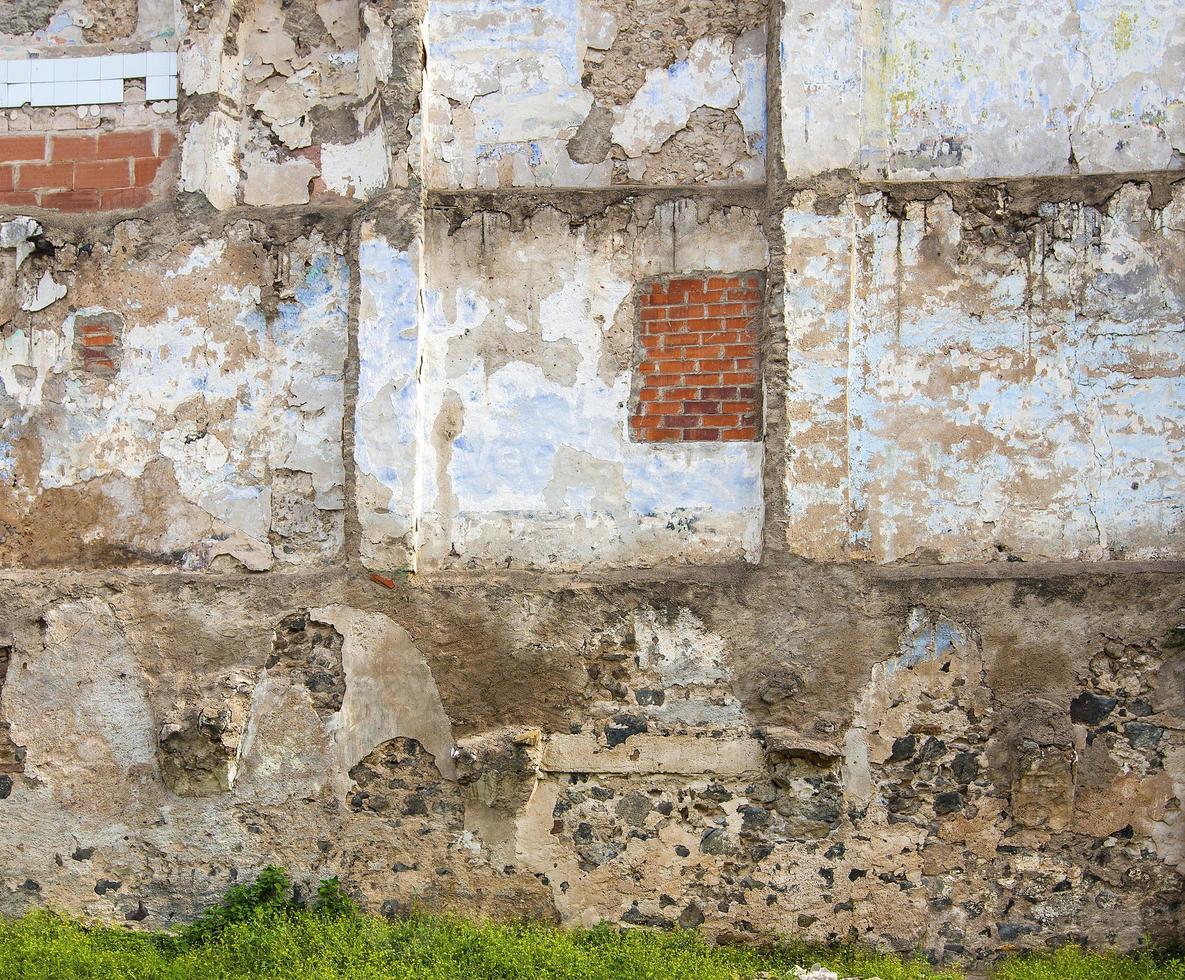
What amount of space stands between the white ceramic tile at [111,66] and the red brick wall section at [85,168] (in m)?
0.24

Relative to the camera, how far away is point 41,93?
211 inches

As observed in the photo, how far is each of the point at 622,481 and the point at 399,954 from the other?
188 cm

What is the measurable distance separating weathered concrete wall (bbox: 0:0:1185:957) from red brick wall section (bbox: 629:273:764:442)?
0.9 inches

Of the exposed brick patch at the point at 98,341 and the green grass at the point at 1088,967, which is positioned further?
the exposed brick patch at the point at 98,341

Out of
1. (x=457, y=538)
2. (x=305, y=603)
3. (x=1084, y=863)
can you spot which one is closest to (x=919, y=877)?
(x=1084, y=863)

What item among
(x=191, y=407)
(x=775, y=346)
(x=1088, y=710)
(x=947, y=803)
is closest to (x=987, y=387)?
(x=775, y=346)

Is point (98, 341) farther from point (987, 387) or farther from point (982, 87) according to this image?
point (982, 87)

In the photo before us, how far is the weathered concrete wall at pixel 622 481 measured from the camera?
464 centimetres

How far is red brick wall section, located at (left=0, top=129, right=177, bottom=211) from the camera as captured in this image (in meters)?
5.29

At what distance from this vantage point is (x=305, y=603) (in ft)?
16.1

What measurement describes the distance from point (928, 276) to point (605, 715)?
6.72ft

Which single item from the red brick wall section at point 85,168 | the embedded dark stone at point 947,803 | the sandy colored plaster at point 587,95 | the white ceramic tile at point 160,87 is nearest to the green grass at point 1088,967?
the embedded dark stone at point 947,803

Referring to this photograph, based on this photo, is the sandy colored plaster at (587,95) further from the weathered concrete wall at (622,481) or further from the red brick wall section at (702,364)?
the red brick wall section at (702,364)

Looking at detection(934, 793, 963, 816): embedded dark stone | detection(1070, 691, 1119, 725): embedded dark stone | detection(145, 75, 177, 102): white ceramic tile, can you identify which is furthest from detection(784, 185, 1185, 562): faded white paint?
detection(145, 75, 177, 102): white ceramic tile
